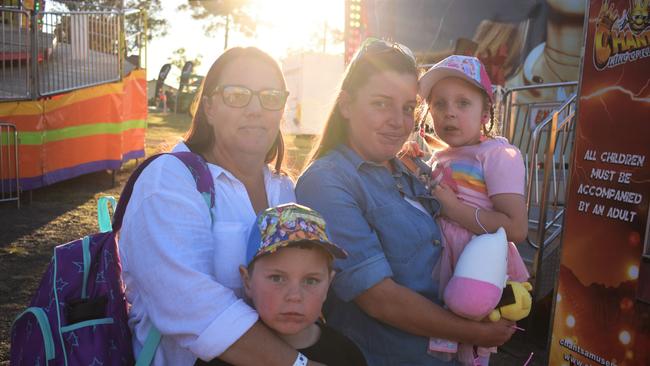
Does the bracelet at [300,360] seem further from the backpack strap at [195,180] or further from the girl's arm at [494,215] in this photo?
the girl's arm at [494,215]

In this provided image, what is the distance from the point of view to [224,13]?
4250 centimetres

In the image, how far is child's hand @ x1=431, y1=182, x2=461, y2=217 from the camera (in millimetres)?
2463

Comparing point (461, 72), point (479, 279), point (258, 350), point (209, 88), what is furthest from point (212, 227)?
point (461, 72)

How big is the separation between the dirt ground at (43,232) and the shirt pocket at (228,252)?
518mm

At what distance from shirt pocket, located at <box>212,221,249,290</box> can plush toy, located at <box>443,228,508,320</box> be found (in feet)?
2.61

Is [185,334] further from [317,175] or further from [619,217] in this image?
[619,217]

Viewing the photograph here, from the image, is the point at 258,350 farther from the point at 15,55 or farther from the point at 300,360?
the point at 15,55

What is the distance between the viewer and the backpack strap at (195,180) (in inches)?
79.5

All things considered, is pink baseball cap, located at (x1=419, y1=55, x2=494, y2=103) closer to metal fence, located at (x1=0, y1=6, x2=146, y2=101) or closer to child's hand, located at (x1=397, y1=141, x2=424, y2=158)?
child's hand, located at (x1=397, y1=141, x2=424, y2=158)

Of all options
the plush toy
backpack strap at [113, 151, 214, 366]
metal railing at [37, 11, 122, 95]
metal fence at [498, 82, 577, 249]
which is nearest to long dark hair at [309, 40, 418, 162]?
backpack strap at [113, 151, 214, 366]

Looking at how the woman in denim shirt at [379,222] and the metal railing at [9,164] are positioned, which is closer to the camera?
Result: the woman in denim shirt at [379,222]

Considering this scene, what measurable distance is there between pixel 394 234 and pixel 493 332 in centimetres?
53

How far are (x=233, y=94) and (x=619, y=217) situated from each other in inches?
85.1

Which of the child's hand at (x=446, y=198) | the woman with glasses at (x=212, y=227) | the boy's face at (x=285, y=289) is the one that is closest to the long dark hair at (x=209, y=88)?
the woman with glasses at (x=212, y=227)
